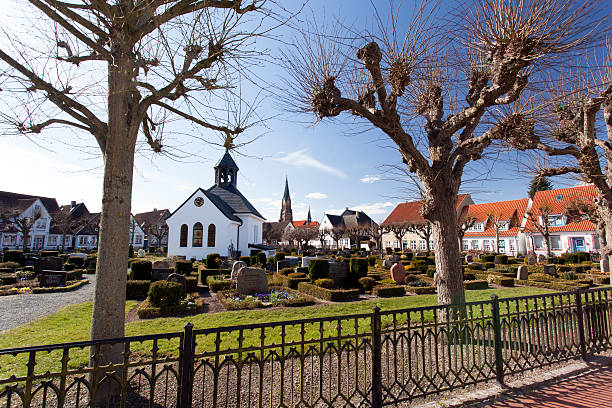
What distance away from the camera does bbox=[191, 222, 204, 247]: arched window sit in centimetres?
3011

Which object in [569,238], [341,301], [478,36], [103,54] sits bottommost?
[341,301]

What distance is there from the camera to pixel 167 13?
12.1ft

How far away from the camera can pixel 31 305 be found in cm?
1036

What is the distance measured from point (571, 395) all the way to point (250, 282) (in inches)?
397

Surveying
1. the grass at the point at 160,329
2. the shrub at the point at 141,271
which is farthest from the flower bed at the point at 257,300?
the shrub at the point at 141,271

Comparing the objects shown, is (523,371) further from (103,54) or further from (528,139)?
(103,54)

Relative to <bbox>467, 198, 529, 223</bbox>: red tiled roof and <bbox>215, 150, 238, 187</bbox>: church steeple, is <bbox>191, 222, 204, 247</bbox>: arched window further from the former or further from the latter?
<bbox>467, 198, 529, 223</bbox>: red tiled roof

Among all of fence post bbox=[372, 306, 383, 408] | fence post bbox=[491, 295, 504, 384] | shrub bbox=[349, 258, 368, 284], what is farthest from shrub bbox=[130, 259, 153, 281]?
fence post bbox=[491, 295, 504, 384]

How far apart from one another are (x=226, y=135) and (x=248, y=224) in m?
28.1

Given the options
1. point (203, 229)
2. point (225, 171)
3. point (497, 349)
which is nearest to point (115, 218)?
point (497, 349)

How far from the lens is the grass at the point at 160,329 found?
5246mm

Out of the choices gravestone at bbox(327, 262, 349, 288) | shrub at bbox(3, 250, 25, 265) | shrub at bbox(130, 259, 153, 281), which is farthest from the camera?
shrub at bbox(3, 250, 25, 265)

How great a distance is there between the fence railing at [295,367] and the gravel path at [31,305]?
4.44m

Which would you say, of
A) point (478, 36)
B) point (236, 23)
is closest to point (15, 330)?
point (236, 23)
